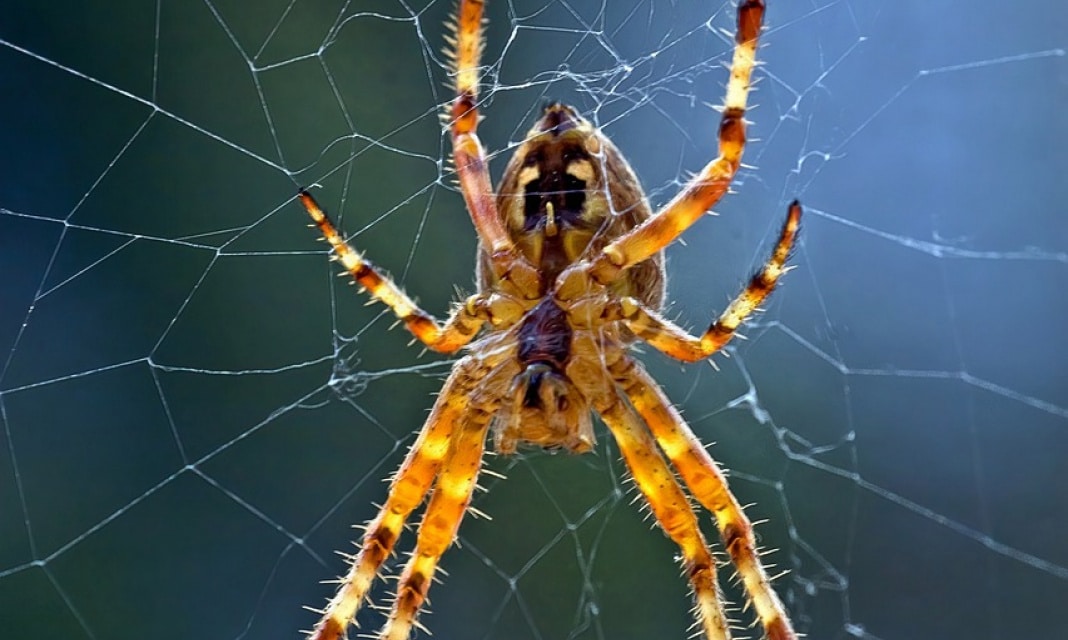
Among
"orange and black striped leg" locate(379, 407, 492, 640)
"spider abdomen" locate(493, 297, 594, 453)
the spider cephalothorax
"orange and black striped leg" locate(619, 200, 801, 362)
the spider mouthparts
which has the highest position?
the spider mouthparts

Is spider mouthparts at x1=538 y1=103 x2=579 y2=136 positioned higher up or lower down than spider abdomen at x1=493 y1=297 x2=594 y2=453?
higher up

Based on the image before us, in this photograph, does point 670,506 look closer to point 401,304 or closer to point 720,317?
point 720,317

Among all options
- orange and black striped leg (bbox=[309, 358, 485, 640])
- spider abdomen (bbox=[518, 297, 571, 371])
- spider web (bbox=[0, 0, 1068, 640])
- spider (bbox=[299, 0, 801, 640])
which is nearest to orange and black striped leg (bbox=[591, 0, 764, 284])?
spider (bbox=[299, 0, 801, 640])

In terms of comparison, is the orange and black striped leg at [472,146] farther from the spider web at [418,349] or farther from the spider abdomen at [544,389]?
the spider web at [418,349]

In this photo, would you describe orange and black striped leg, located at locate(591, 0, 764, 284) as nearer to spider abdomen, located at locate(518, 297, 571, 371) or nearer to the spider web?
spider abdomen, located at locate(518, 297, 571, 371)

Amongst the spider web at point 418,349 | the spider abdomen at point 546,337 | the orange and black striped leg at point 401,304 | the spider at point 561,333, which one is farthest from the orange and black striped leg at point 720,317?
the spider web at point 418,349

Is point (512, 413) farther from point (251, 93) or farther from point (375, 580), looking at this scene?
point (251, 93)

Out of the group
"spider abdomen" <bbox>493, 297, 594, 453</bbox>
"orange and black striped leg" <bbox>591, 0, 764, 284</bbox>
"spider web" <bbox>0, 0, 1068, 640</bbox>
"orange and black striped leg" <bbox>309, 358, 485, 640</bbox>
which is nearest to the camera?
"orange and black striped leg" <bbox>591, 0, 764, 284</bbox>

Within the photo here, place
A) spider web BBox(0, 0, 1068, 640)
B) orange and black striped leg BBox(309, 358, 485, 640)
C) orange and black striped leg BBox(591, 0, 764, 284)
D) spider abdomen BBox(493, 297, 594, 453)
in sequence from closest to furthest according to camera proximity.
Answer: orange and black striped leg BBox(591, 0, 764, 284) < spider abdomen BBox(493, 297, 594, 453) < orange and black striped leg BBox(309, 358, 485, 640) < spider web BBox(0, 0, 1068, 640)

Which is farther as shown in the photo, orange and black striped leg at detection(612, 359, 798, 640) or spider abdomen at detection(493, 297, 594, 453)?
orange and black striped leg at detection(612, 359, 798, 640)
